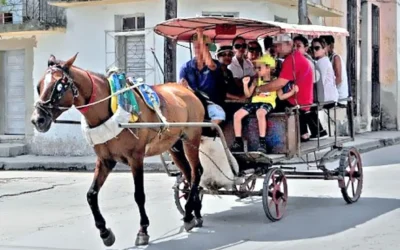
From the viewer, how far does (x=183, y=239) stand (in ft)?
28.6

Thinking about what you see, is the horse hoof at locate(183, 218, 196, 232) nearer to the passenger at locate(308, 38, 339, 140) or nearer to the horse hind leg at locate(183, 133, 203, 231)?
the horse hind leg at locate(183, 133, 203, 231)

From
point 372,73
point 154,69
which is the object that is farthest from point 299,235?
point 372,73

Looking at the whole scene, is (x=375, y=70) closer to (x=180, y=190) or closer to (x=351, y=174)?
(x=351, y=174)

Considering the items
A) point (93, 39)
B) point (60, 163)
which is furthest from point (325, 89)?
point (93, 39)

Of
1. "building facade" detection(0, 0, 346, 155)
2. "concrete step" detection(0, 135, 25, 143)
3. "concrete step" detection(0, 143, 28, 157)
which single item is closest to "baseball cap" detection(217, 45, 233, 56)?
"building facade" detection(0, 0, 346, 155)

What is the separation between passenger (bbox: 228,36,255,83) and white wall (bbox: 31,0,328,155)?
7.86m

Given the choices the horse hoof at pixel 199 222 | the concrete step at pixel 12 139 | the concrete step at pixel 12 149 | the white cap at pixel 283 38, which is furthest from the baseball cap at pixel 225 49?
the concrete step at pixel 12 139

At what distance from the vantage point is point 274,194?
31.4ft

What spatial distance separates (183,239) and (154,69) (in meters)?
10.1

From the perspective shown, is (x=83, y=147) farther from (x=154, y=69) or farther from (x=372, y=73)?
(x=372, y=73)

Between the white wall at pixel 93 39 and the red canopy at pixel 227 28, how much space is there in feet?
24.5

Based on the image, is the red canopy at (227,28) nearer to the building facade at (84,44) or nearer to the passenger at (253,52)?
the passenger at (253,52)

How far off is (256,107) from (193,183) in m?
1.40

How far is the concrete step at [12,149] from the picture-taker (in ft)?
63.6
